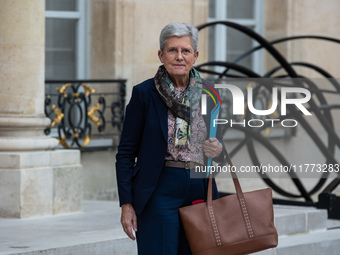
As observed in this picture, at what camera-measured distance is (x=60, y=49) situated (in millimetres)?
9891

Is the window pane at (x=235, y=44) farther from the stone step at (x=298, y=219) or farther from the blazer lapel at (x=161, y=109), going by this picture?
the blazer lapel at (x=161, y=109)

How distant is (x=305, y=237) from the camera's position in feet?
23.6


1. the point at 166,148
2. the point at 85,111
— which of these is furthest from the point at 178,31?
the point at 85,111

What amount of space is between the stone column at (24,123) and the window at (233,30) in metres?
5.05

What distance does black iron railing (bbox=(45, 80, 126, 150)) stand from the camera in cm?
920

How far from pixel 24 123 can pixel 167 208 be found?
136 inches

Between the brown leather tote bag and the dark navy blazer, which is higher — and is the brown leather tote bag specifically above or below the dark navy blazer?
below

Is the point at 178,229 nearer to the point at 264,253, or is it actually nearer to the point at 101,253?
the point at 101,253

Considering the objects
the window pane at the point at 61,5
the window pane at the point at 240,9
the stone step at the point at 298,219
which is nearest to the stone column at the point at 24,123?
the stone step at the point at 298,219

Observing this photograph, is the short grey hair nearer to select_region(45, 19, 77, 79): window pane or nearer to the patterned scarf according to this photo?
the patterned scarf

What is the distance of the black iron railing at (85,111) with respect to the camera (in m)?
9.20

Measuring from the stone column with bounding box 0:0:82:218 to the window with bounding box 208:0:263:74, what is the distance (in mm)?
5053

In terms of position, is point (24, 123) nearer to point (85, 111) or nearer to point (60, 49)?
point (85, 111)

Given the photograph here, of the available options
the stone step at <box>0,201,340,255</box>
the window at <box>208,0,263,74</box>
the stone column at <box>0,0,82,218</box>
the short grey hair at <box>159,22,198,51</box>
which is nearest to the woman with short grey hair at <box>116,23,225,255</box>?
the short grey hair at <box>159,22,198,51</box>
